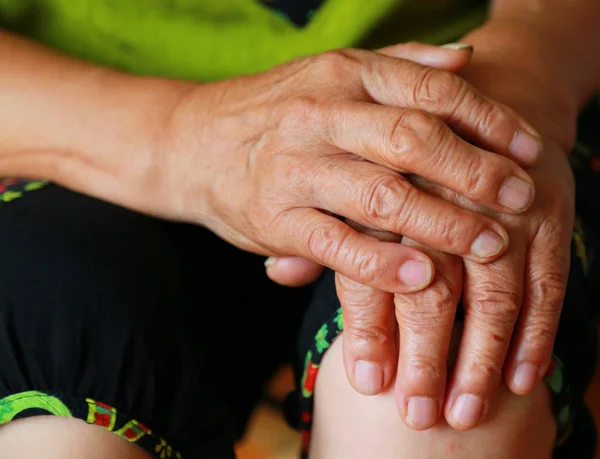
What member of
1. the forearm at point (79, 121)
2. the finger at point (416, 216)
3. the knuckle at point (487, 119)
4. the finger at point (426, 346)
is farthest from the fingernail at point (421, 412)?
the forearm at point (79, 121)

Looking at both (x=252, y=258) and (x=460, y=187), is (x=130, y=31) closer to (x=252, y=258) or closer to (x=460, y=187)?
(x=252, y=258)

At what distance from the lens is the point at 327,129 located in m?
0.53

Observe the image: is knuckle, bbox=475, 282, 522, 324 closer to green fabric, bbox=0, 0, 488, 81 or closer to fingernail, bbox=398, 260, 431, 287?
fingernail, bbox=398, 260, 431, 287

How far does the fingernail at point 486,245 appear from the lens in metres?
0.49

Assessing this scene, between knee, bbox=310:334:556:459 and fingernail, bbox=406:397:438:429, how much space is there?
14 mm

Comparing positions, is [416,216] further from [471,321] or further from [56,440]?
[56,440]

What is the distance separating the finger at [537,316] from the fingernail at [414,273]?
10cm

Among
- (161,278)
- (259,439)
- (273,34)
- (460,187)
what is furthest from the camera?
(259,439)

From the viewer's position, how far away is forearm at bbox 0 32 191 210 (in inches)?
25.2

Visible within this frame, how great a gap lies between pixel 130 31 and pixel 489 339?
0.52 m

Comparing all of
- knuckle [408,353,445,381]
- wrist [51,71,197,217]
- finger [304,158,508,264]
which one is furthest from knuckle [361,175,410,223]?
wrist [51,71,197,217]

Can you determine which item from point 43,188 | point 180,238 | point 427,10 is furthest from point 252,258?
point 427,10

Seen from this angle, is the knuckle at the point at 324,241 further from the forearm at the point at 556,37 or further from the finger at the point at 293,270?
the forearm at the point at 556,37

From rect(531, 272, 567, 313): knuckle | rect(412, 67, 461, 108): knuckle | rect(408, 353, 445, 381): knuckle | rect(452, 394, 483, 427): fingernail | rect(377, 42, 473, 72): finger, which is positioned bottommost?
rect(452, 394, 483, 427): fingernail
